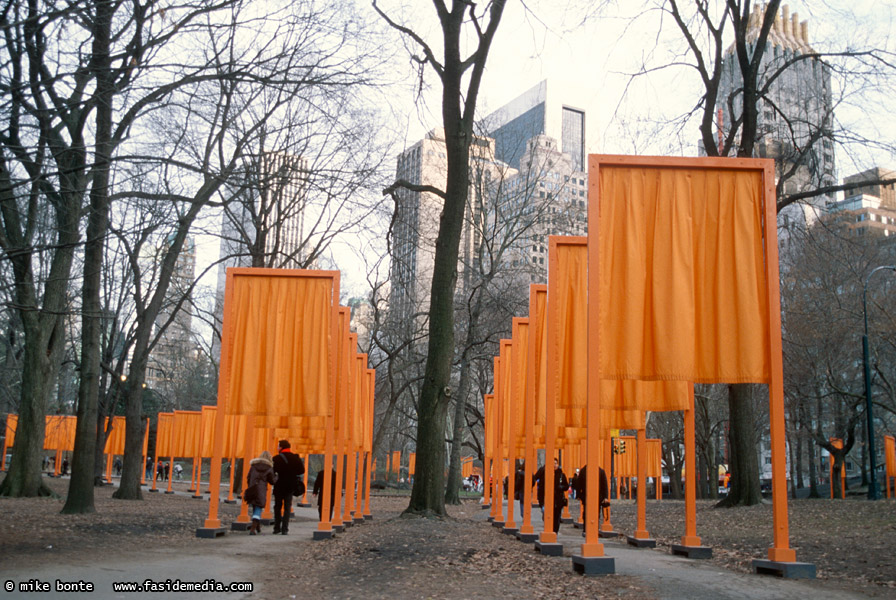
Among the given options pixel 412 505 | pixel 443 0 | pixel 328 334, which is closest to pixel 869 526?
pixel 412 505

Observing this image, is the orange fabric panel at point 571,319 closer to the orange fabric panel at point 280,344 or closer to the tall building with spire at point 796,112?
the orange fabric panel at point 280,344

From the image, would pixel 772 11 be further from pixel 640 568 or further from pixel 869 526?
pixel 640 568

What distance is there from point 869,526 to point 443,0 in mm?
14906

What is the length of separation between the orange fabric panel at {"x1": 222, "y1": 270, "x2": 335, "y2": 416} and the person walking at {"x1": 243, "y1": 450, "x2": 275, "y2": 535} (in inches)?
100

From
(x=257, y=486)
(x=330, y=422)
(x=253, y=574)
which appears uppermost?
(x=330, y=422)

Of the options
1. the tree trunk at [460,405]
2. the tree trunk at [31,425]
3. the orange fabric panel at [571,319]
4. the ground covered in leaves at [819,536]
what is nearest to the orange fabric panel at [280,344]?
the orange fabric panel at [571,319]

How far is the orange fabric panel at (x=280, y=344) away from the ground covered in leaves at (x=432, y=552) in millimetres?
2465

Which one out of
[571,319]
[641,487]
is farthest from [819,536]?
[571,319]

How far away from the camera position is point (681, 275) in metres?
9.54

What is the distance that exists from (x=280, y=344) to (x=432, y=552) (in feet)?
16.0

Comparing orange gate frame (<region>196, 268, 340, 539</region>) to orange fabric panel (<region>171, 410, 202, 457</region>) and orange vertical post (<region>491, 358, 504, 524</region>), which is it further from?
orange fabric panel (<region>171, 410, 202, 457</region>)

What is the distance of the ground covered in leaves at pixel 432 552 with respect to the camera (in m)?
8.34

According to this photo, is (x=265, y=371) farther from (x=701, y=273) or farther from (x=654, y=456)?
(x=654, y=456)

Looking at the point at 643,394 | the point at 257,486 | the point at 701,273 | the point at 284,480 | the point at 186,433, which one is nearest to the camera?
the point at 701,273
